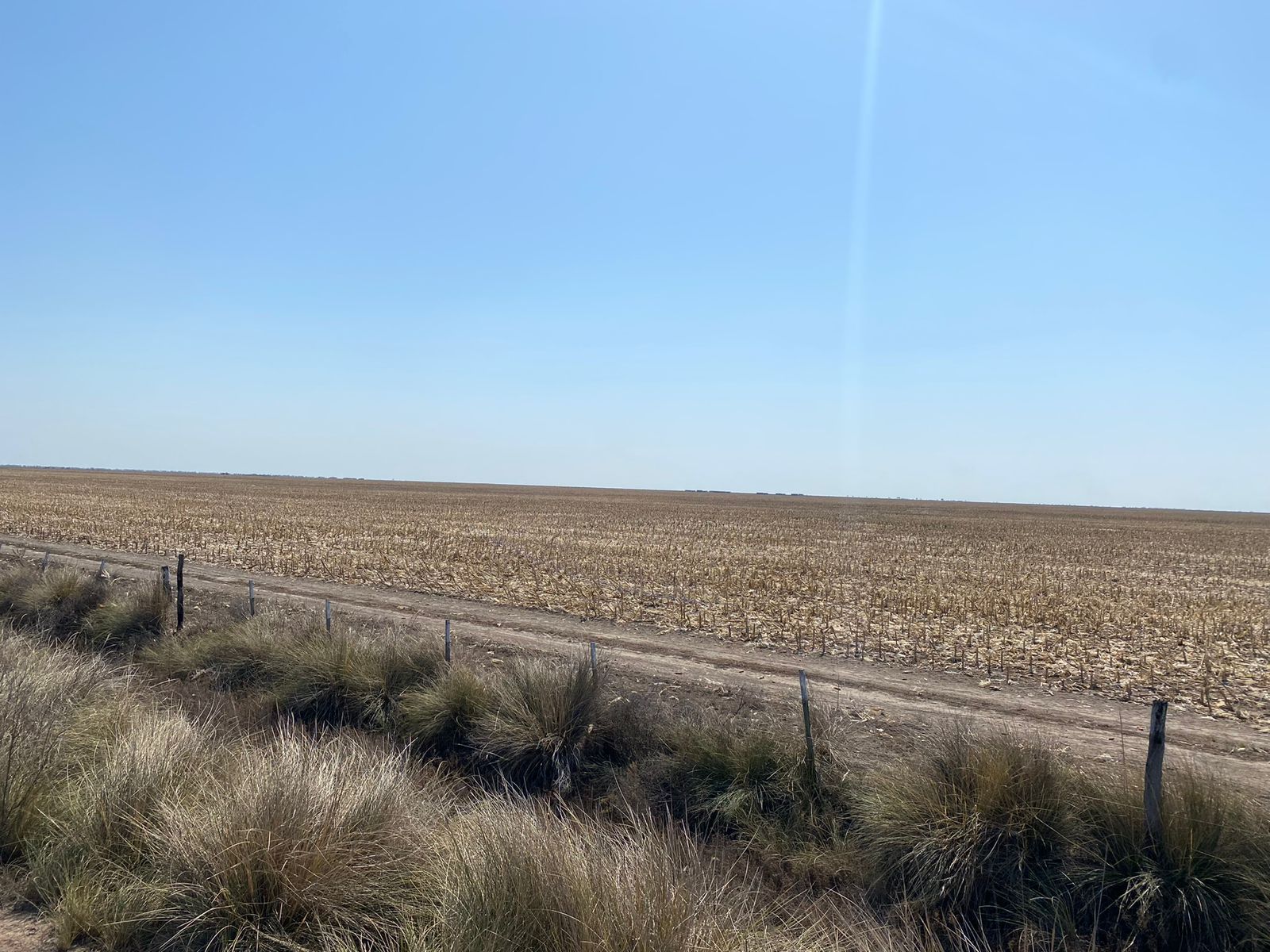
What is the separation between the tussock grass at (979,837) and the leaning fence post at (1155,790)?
0.53 meters

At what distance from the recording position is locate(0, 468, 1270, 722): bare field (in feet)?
45.9

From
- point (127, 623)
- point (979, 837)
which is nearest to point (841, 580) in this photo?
point (979, 837)

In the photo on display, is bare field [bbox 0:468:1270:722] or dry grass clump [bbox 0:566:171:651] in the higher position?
bare field [bbox 0:468:1270:722]

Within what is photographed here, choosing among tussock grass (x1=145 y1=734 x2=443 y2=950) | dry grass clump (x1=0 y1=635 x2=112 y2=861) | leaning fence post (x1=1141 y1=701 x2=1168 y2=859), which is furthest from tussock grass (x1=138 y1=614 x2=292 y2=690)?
leaning fence post (x1=1141 y1=701 x2=1168 y2=859)

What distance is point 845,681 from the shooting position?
11.9 meters

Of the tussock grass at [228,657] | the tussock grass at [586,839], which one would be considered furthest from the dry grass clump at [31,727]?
the tussock grass at [228,657]

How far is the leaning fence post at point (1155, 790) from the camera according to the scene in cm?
591

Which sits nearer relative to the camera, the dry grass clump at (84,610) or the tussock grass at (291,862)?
the tussock grass at (291,862)

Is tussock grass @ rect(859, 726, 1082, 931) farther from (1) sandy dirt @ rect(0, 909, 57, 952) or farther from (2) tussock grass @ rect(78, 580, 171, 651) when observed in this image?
(2) tussock grass @ rect(78, 580, 171, 651)

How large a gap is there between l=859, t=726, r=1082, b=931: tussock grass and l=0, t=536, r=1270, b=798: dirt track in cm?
93

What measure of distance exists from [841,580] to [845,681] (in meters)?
12.8

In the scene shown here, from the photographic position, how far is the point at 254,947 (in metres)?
4.65

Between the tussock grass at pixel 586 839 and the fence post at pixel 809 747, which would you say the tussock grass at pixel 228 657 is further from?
the fence post at pixel 809 747

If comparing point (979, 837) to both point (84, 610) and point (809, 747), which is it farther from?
point (84, 610)
